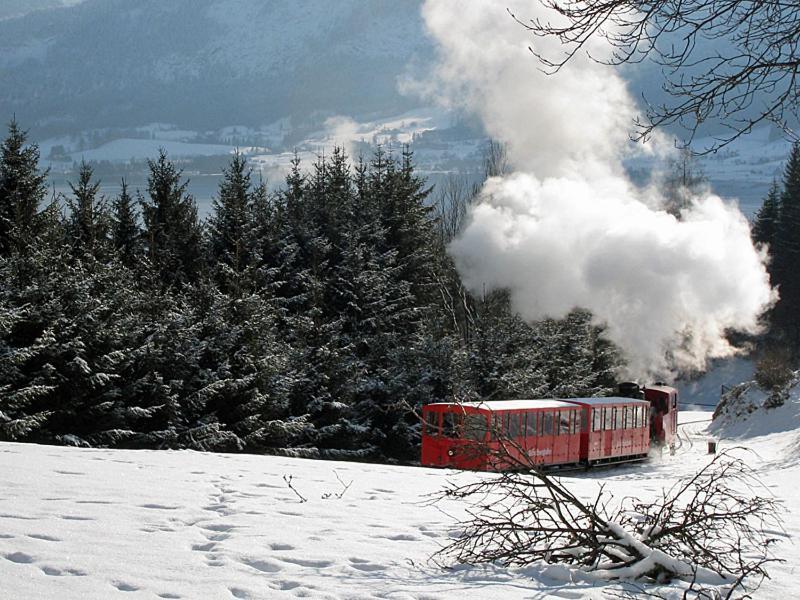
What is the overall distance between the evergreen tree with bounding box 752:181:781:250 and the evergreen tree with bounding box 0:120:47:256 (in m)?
51.1

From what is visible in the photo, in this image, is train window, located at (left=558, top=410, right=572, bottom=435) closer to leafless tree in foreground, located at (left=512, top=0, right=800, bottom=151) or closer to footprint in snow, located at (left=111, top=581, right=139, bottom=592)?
leafless tree in foreground, located at (left=512, top=0, right=800, bottom=151)

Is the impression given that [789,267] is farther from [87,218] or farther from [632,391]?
[87,218]

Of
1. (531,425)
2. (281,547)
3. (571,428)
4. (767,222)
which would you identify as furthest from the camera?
(767,222)

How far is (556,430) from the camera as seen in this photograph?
78.9 feet

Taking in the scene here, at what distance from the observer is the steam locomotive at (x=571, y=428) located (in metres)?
22.2

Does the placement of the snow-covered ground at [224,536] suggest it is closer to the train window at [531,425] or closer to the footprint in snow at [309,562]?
the footprint in snow at [309,562]

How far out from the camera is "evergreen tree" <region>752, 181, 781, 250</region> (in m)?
63.8

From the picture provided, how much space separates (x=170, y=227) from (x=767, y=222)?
1807 inches

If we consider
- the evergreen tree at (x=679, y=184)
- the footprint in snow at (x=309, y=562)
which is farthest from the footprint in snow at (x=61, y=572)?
the evergreen tree at (x=679, y=184)

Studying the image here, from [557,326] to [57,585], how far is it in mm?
31573

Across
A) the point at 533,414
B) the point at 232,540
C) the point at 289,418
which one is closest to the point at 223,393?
the point at 289,418

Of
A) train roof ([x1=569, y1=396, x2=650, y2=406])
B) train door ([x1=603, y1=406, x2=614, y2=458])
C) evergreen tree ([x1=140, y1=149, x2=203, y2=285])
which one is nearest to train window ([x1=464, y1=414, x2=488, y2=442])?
train roof ([x1=569, y1=396, x2=650, y2=406])

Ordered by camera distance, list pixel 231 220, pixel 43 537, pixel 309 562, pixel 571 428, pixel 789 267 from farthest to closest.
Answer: pixel 789 267
pixel 231 220
pixel 571 428
pixel 43 537
pixel 309 562

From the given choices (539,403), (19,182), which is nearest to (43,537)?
(539,403)
